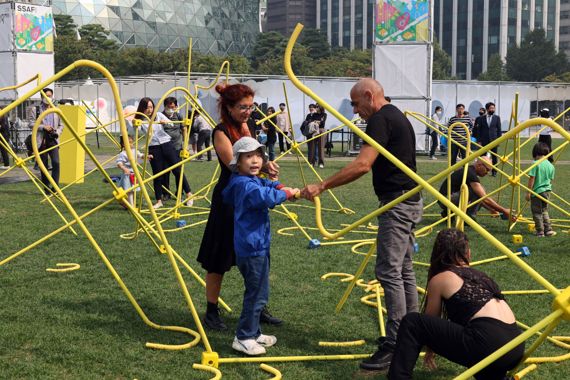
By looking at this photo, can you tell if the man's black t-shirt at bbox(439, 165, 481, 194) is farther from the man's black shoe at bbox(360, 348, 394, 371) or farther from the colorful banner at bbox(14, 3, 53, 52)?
the colorful banner at bbox(14, 3, 53, 52)

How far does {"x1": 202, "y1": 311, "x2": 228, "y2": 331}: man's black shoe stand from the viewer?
606cm

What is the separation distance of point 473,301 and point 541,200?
6451 millimetres

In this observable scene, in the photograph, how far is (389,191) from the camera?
17.3ft

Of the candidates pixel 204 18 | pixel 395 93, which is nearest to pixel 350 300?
pixel 395 93

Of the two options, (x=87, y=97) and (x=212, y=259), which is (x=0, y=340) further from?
(x=87, y=97)

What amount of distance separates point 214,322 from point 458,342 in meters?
2.27

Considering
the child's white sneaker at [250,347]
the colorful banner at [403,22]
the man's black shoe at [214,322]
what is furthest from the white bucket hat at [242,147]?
the colorful banner at [403,22]

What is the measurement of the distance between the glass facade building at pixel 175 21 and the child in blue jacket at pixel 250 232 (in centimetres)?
8171

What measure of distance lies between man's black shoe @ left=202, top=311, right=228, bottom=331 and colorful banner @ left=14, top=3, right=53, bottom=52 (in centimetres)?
2121

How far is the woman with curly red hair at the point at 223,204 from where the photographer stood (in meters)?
5.72

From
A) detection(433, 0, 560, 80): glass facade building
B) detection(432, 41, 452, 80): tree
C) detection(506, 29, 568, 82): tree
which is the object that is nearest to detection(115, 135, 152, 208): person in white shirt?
detection(432, 41, 452, 80): tree

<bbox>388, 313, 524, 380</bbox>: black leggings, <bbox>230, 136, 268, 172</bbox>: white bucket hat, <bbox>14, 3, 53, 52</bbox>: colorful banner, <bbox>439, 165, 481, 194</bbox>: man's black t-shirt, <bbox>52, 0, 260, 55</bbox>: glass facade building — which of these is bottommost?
<bbox>388, 313, 524, 380</bbox>: black leggings

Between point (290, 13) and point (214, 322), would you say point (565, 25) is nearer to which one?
point (290, 13)

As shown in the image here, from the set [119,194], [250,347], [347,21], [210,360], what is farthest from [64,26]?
[347,21]
